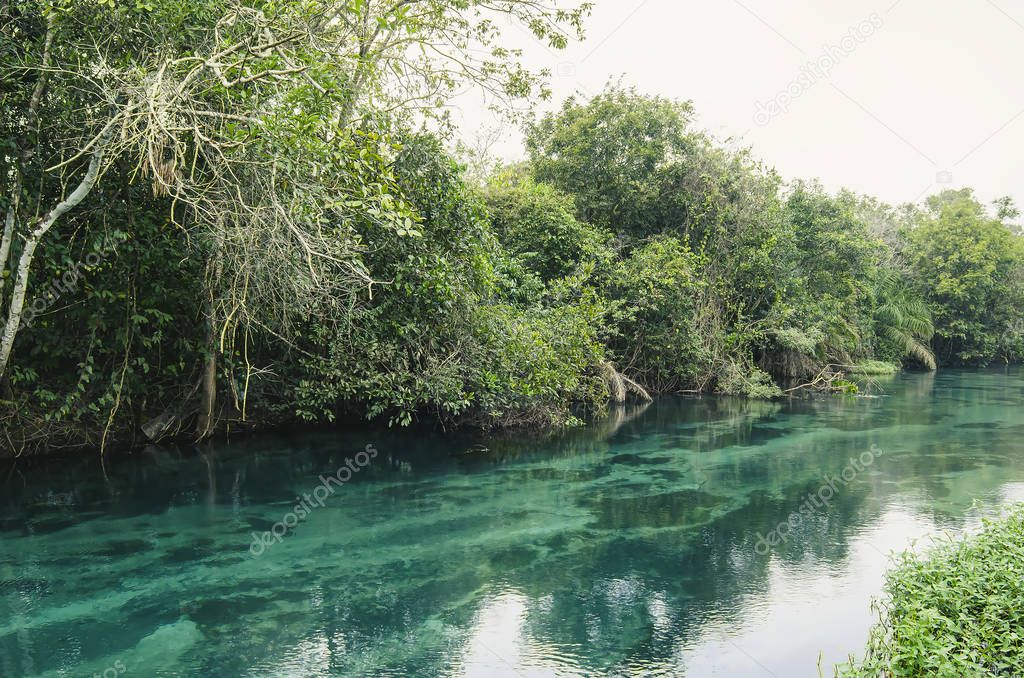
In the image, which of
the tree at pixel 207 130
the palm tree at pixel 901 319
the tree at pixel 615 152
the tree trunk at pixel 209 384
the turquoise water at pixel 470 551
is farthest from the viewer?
the palm tree at pixel 901 319

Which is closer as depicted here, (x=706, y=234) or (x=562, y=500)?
(x=562, y=500)

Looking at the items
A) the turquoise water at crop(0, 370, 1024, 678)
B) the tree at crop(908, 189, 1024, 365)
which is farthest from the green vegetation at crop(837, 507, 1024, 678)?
the tree at crop(908, 189, 1024, 365)

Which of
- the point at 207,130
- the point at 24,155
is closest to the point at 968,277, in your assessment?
the point at 207,130

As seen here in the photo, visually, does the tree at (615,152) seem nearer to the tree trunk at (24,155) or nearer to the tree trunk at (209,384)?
the tree trunk at (209,384)

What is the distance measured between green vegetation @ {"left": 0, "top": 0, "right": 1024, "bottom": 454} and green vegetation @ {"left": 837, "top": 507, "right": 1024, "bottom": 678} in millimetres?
5253

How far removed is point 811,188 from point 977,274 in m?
11.2

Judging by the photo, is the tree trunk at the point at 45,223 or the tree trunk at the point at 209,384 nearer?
the tree trunk at the point at 45,223

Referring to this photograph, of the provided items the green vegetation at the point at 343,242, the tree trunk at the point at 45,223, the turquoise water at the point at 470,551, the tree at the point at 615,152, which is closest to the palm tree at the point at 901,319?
the green vegetation at the point at 343,242

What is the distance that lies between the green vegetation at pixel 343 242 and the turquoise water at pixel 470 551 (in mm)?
1373

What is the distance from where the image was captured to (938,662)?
399 centimetres

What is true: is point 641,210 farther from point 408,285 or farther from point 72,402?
point 72,402

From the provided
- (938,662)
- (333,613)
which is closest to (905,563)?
(938,662)

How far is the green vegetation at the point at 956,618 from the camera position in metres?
4.13

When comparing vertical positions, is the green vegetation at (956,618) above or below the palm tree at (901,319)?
below
